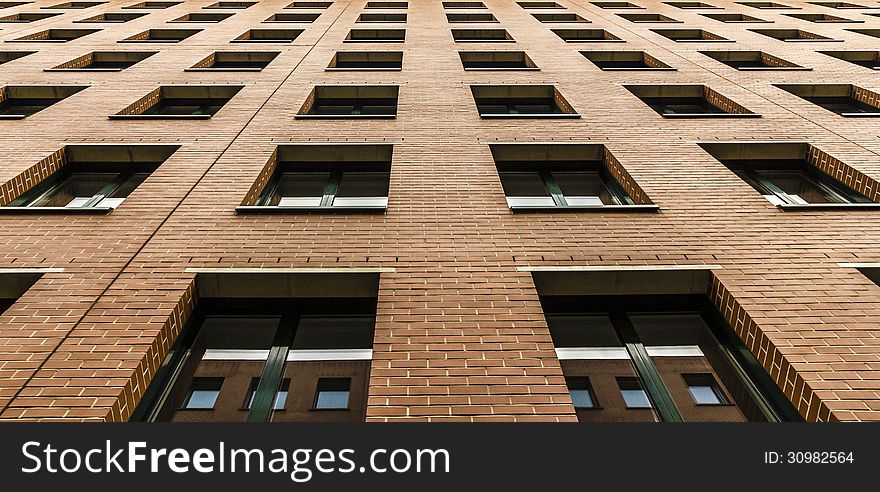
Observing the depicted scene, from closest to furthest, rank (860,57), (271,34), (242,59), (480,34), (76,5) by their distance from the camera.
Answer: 1. (242,59)
2. (860,57)
3. (271,34)
4. (480,34)
5. (76,5)

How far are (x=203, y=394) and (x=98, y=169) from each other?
568 cm

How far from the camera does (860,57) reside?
46.3 ft

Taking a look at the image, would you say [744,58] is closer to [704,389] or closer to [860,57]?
[860,57]

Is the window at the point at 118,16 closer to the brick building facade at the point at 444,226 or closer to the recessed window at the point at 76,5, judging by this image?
the recessed window at the point at 76,5

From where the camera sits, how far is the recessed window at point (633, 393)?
4.00 m

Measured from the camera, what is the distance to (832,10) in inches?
825

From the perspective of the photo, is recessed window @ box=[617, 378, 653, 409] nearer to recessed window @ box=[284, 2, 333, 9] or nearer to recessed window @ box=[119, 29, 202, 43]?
recessed window @ box=[119, 29, 202, 43]

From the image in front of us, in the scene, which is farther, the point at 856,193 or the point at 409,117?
the point at 409,117

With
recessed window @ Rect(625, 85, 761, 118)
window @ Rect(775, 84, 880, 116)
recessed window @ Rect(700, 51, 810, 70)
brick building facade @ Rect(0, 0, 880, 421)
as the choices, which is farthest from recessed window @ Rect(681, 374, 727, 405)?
recessed window @ Rect(700, 51, 810, 70)

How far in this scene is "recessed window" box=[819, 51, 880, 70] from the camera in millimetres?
13914

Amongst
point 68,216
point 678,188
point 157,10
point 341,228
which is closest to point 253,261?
point 341,228

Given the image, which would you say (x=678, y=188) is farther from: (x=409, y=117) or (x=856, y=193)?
(x=409, y=117)

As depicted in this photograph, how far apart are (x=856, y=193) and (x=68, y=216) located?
11053 mm

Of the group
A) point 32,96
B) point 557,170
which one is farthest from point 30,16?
Answer: point 557,170
